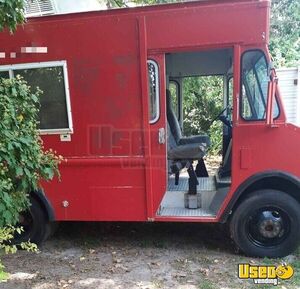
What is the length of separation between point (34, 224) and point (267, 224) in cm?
248

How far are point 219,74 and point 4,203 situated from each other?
3992mm

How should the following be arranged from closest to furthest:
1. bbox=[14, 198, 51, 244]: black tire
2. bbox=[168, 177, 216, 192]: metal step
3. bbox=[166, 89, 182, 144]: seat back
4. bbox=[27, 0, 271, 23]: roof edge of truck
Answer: bbox=[27, 0, 271, 23]: roof edge of truck, bbox=[14, 198, 51, 244]: black tire, bbox=[168, 177, 216, 192]: metal step, bbox=[166, 89, 182, 144]: seat back

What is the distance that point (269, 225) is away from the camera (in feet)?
14.1

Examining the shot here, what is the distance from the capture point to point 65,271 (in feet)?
13.8

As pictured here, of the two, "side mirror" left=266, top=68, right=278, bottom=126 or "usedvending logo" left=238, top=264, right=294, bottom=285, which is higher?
"side mirror" left=266, top=68, right=278, bottom=126

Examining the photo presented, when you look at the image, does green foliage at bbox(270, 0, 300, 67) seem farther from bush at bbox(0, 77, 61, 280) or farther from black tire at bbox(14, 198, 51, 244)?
bush at bbox(0, 77, 61, 280)

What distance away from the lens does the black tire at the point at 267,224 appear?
422cm

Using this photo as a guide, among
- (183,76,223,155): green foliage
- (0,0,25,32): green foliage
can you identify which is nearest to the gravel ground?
(0,0,25,32): green foliage

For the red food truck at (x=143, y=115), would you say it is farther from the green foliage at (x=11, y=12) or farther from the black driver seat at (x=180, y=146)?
the green foliage at (x=11, y=12)

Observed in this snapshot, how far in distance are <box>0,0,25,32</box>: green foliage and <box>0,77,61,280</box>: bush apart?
0.36 meters

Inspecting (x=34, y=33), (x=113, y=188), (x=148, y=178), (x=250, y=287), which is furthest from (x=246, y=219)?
(x=34, y=33)

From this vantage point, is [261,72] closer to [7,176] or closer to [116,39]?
[116,39]

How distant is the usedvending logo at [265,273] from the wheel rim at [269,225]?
297mm

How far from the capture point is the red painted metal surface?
4.09 meters
